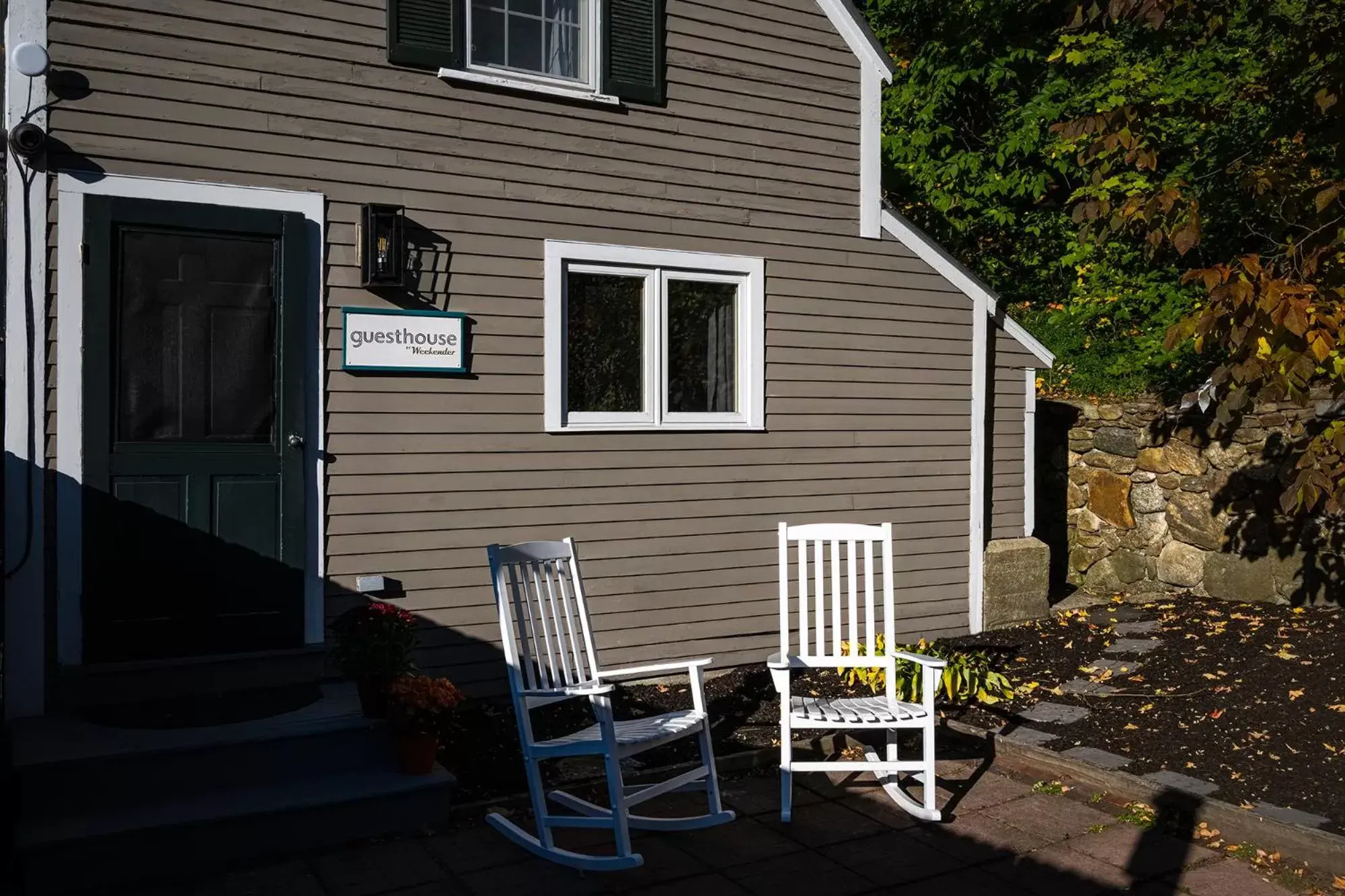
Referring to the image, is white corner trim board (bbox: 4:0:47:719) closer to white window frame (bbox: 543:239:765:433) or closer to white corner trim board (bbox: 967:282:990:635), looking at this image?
white window frame (bbox: 543:239:765:433)

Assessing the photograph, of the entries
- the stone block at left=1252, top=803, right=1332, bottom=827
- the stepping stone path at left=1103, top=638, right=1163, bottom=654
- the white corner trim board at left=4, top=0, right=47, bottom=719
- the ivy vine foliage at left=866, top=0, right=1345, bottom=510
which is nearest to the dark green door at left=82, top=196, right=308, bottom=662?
the white corner trim board at left=4, top=0, right=47, bottom=719

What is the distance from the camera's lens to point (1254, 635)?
7551 millimetres

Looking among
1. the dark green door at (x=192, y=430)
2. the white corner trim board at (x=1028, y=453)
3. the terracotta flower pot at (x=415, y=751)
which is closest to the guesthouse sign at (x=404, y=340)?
the dark green door at (x=192, y=430)

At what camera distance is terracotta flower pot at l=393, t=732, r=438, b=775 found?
4641mm

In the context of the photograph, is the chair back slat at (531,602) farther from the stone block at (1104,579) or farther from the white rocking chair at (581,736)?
the stone block at (1104,579)

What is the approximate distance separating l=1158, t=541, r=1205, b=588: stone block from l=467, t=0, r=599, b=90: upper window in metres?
5.89

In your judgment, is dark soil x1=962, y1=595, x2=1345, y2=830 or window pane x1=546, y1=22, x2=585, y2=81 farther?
window pane x1=546, y1=22, x2=585, y2=81


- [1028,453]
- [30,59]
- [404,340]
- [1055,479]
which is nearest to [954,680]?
[1028,453]

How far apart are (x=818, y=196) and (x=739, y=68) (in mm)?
964

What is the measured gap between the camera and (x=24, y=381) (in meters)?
5.05

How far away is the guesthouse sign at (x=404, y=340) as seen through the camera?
231 inches

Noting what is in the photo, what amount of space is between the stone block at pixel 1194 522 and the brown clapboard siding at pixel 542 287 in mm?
1705

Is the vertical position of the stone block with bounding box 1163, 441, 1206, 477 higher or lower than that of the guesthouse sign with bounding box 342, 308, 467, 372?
lower

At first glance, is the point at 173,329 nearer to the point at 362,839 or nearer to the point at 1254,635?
the point at 362,839
